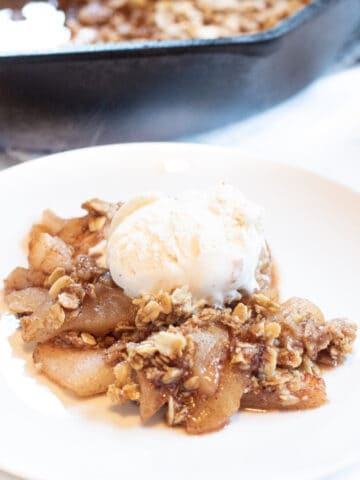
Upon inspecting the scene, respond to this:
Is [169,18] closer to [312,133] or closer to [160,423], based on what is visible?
[312,133]

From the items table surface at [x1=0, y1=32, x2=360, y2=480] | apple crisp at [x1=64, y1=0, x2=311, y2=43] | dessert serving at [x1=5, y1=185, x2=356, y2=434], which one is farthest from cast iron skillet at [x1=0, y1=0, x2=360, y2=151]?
dessert serving at [x1=5, y1=185, x2=356, y2=434]

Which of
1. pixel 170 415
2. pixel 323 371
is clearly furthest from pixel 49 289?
pixel 323 371

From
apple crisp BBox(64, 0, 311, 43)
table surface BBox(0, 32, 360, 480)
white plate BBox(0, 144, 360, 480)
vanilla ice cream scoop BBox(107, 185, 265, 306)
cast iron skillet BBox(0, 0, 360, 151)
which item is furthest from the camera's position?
apple crisp BBox(64, 0, 311, 43)

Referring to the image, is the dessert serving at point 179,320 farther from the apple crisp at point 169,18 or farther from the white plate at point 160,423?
the apple crisp at point 169,18

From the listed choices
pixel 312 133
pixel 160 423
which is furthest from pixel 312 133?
pixel 160 423

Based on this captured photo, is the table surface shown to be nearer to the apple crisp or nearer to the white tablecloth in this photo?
the white tablecloth
